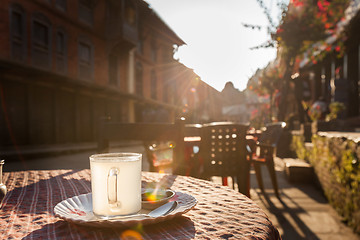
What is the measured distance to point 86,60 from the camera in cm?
1395

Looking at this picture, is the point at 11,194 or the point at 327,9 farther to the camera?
the point at 327,9

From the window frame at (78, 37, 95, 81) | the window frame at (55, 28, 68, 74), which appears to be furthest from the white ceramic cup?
the window frame at (78, 37, 95, 81)

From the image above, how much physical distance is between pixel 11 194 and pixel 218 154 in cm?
258

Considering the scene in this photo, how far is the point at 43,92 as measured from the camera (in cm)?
1114

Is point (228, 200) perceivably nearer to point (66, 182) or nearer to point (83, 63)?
point (66, 182)

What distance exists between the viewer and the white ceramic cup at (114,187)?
2.14ft

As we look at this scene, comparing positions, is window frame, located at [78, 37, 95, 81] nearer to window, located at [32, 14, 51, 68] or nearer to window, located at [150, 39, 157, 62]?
window, located at [32, 14, 51, 68]

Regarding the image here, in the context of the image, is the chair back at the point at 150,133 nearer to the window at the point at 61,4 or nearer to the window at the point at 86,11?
the window at the point at 61,4

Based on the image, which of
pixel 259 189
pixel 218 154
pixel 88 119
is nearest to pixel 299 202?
pixel 259 189

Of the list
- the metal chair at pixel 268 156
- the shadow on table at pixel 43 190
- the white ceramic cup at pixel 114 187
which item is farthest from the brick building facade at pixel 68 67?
the white ceramic cup at pixel 114 187

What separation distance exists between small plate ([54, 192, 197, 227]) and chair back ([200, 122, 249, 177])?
2.50 metres

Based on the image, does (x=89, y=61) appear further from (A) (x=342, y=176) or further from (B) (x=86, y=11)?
(A) (x=342, y=176)

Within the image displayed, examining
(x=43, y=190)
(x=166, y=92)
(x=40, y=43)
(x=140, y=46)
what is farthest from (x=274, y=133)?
(x=166, y=92)

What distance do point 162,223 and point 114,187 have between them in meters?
0.14
